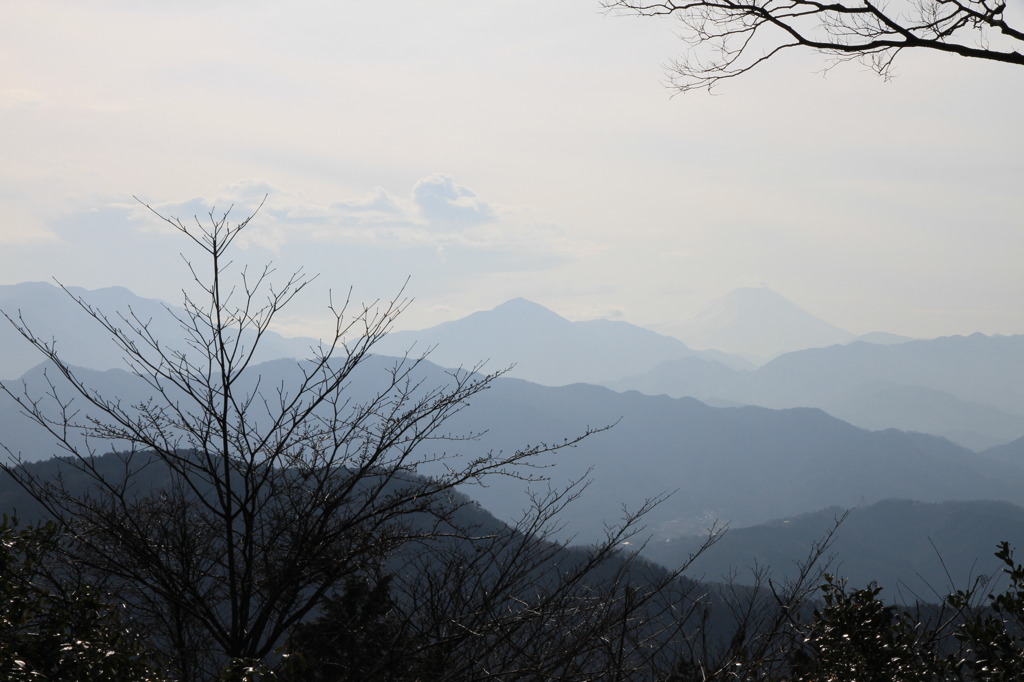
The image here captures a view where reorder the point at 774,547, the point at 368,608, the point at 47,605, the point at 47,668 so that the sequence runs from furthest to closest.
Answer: the point at 774,547 < the point at 368,608 < the point at 47,605 < the point at 47,668

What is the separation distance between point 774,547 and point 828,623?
674ft

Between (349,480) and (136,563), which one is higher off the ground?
(349,480)

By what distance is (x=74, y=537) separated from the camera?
524 cm

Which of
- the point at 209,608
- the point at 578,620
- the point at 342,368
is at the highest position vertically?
the point at 342,368

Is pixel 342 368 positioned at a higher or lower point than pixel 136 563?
higher

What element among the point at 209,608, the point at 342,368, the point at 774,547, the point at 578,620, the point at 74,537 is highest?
the point at 342,368

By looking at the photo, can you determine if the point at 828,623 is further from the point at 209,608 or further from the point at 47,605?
the point at 47,605

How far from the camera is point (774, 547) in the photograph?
19550cm

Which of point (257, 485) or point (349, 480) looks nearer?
point (257, 485)

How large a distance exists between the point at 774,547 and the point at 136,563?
207 m

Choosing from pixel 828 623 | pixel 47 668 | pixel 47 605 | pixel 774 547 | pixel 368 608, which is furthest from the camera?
pixel 774 547

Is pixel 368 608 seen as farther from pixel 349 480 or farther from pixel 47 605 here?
pixel 47 605

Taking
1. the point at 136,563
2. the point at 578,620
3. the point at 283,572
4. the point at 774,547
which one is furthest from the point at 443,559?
the point at 774,547

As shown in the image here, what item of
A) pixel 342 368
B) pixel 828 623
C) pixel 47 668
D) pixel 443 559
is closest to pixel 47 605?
pixel 47 668
